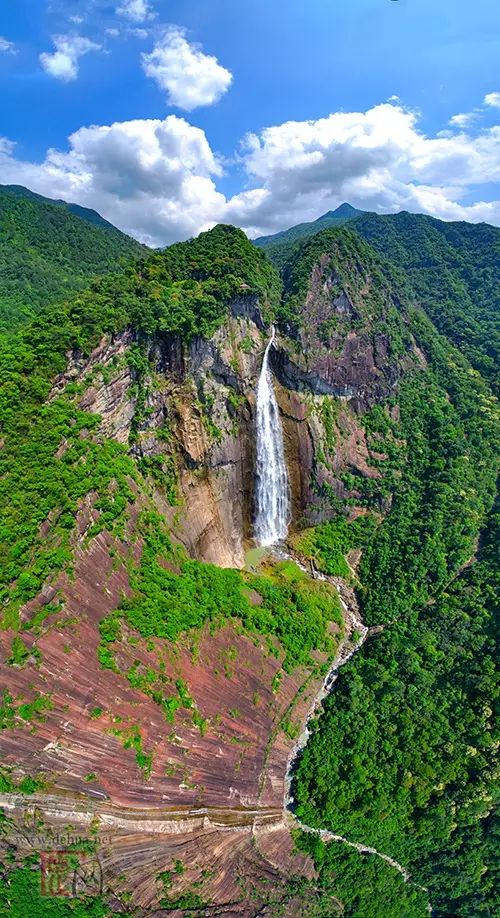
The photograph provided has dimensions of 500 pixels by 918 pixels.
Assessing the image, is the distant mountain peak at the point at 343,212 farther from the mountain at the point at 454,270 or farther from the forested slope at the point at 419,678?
the forested slope at the point at 419,678

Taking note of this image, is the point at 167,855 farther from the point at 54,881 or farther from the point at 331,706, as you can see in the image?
the point at 331,706

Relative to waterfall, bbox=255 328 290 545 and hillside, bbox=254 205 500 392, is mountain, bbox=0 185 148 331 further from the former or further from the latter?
hillside, bbox=254 205 500 392

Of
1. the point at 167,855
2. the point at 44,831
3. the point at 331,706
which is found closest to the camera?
the point at 44,831

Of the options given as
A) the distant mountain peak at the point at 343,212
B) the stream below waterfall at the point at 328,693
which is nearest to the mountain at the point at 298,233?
the distant mountain peak at the point at 343,212

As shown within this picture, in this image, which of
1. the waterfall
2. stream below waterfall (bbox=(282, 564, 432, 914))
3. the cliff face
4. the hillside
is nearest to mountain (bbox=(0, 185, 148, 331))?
the cliff face

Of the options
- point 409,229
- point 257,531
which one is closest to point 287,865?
point 257,531

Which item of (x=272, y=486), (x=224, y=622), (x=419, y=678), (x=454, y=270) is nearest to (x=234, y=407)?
(x=272, y=486)

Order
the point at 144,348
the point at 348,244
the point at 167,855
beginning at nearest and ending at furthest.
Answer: the point at 167,855 → the point at 144,348 → the point at 348,244
